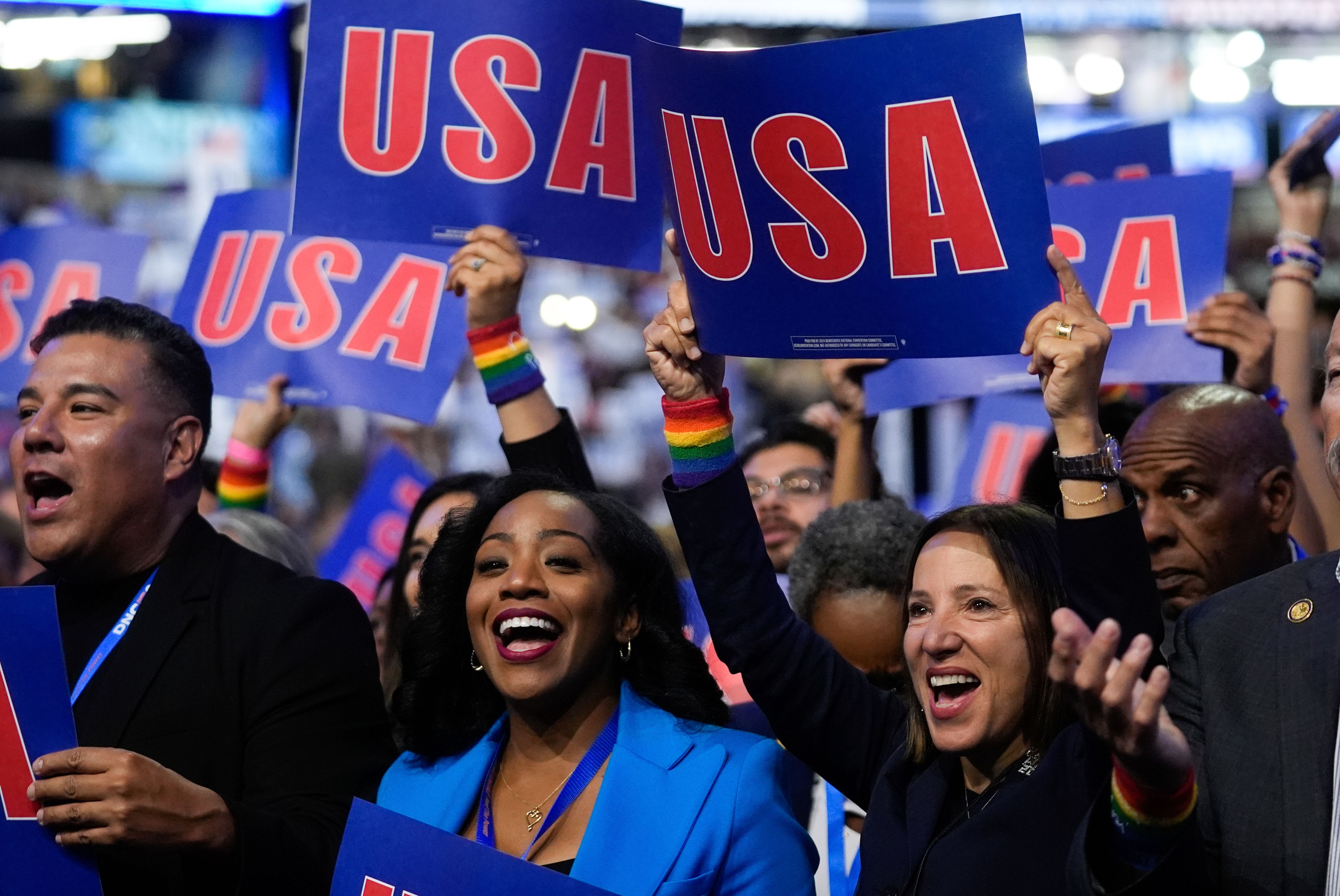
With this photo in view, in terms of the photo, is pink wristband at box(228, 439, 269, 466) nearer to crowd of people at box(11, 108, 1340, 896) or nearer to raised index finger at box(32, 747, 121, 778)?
crowd of people at box(11, 108, 1340, 896)

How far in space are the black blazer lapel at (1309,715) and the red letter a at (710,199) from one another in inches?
43.2

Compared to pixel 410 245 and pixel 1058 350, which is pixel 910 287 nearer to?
pixel 1058 350

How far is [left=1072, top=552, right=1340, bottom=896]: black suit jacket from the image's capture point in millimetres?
2186

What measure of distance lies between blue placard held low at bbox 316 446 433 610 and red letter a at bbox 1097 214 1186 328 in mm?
2067

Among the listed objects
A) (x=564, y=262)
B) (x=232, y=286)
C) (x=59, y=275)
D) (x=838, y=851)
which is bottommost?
(x=838, y=851)

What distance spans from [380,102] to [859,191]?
5.09ft

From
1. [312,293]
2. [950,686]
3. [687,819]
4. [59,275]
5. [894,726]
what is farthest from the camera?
[59,275]

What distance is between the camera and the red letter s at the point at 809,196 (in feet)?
9.35

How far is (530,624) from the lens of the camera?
3037 millimetres

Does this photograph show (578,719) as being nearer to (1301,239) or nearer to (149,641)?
(149,641)

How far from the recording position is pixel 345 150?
3.97 meters

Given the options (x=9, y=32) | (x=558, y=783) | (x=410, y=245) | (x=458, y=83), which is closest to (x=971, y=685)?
(x=558, y=783)

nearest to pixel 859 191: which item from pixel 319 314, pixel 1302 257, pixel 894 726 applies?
pixel 894 726

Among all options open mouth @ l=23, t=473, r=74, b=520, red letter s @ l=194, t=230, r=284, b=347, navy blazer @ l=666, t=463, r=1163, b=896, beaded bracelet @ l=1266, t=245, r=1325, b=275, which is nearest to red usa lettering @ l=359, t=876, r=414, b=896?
navy blazer @ l=666, t=463, r=1163, b=896
